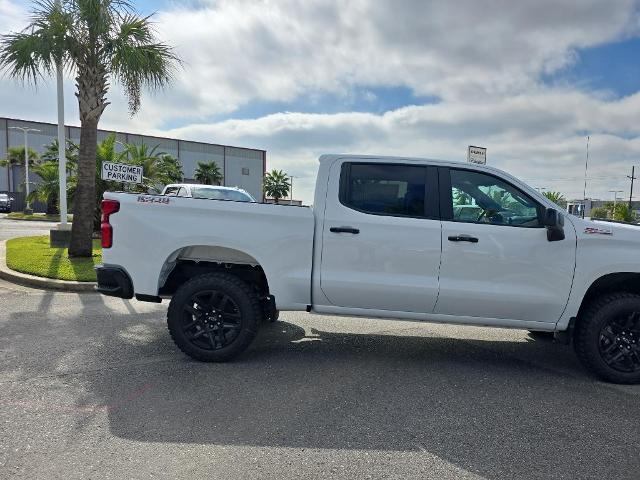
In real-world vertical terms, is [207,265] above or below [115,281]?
above

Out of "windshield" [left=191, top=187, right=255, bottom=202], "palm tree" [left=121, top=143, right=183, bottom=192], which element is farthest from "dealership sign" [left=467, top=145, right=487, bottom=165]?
"palm tree" [left=121, top=143, right=183, bottom=192]

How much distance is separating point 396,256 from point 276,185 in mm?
77302

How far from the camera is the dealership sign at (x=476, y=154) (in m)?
9.32

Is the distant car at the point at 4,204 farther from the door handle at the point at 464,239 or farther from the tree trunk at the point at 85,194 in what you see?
the door handle at the point at 464,239

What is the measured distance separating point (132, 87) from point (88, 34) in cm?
138

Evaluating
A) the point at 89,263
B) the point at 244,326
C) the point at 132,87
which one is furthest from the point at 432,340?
the point at 132,87

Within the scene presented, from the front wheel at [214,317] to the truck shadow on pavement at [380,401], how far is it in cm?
16

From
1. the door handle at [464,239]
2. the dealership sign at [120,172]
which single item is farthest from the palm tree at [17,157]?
the door handle at [464,239]

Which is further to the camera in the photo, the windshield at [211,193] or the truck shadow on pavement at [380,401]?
the windshield at [211,193]

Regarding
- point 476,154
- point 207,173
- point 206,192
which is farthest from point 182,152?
point 476,154

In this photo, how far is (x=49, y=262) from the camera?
31.8 ft

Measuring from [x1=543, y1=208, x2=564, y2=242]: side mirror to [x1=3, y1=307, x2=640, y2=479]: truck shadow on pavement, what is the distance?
1372mm

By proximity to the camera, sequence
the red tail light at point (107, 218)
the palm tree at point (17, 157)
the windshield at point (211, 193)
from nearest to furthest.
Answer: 1. the red tail light at point (107, 218)
2. the windshield at point (211, 193)
3. the palm tree at point (17, 157)

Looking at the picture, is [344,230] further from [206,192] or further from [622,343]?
[206,192]
